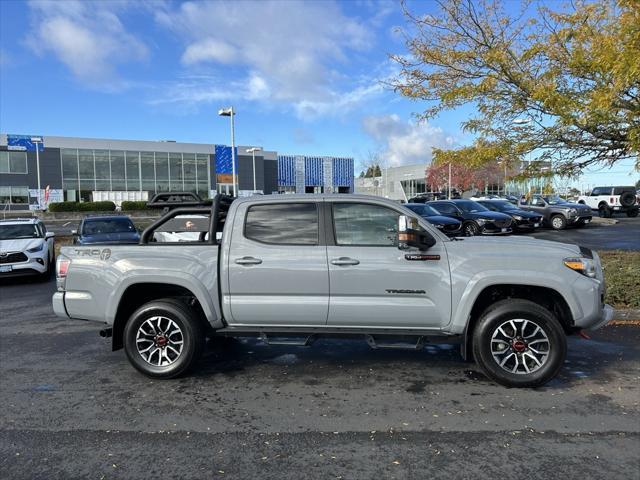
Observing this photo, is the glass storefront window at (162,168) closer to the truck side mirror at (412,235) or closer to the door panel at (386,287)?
the door panel at (386,287)

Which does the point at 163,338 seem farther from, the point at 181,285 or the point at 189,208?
the point at 189,208

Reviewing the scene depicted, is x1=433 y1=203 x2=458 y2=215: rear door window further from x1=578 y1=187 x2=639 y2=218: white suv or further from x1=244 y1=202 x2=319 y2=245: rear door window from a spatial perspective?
x1=244 y1=202 x2=319 y2=245: rear door window

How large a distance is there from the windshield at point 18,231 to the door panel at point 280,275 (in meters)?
10.7

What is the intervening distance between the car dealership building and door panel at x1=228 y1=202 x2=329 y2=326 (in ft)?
151

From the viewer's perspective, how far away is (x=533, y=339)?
4.76 m

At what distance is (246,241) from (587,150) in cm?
745

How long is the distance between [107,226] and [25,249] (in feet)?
11.6

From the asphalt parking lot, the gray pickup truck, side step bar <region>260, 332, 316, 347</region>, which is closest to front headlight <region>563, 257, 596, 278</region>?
the gray pickup truck

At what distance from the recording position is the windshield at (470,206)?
879 inches

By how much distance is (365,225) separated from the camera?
16.6 ft

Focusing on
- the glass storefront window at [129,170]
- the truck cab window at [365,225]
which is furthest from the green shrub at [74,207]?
→ the truck cab window at [365,225]

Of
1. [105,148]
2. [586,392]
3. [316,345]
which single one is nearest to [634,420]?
[586,392]

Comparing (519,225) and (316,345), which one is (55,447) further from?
(519,225)

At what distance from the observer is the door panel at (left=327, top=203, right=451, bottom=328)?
190 inches
